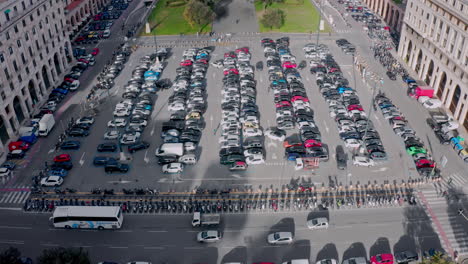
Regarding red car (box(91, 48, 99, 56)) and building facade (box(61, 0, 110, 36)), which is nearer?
red car (box(91, 48, 99, 56))

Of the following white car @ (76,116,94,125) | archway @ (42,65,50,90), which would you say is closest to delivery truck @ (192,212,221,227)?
white car @ (76,116,94,125)

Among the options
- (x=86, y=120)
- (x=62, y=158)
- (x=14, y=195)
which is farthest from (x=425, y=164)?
(x=14, y=195)

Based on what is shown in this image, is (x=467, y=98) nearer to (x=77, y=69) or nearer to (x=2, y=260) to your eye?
(x=2, y=260)

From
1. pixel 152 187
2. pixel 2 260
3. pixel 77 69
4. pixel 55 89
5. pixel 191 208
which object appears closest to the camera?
pixel 2 260

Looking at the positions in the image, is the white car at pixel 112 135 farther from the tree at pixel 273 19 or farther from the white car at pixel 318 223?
the tree at pixel 273 19

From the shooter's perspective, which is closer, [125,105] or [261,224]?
[261,224]

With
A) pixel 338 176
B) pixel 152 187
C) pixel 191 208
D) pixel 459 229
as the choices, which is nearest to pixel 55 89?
pixel 152 187

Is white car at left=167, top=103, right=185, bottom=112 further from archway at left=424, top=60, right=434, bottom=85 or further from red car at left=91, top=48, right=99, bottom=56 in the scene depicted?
archway at left=424, top=60, right=434, bottom=85
